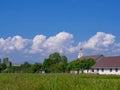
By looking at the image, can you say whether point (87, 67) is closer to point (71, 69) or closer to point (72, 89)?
point (71, 69)

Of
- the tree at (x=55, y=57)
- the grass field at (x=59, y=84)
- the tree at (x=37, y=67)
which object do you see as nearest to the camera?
the grass field at (x=59, y=84)

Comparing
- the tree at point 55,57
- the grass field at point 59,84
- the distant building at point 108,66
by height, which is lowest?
the grass field at point 59,84

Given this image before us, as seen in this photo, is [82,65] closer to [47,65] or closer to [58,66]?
[58,66]

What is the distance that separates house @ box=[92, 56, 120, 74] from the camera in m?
71.9

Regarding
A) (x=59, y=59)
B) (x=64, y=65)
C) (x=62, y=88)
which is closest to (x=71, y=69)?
(x=64, y=65)

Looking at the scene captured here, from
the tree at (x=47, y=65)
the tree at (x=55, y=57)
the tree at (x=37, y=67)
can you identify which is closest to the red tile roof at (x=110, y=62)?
the tree at (x=47, y=65)

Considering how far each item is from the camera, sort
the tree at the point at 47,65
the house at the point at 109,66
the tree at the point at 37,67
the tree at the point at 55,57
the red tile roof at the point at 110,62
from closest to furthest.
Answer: the house at the point at 109,66 → the red tile roof at the point at 110,62 → the tree at the point at 47,65 → the tree at the point at 37,67 → the tree at the point at 55,57

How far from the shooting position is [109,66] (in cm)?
7362

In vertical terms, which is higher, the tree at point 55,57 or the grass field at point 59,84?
the tree at point 55,57

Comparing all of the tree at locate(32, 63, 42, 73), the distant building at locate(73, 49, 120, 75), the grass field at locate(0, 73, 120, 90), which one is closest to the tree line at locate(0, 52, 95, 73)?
the tree at locate(32, 63, 42, 73)

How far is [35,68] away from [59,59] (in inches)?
581

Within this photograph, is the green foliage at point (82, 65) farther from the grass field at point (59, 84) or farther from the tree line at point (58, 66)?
the grass field at point (59, 84)

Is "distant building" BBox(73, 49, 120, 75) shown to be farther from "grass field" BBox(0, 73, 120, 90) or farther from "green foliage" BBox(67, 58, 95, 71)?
"grass field" BBox(0, 73, 120, 90)

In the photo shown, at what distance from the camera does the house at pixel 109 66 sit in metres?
71.9
